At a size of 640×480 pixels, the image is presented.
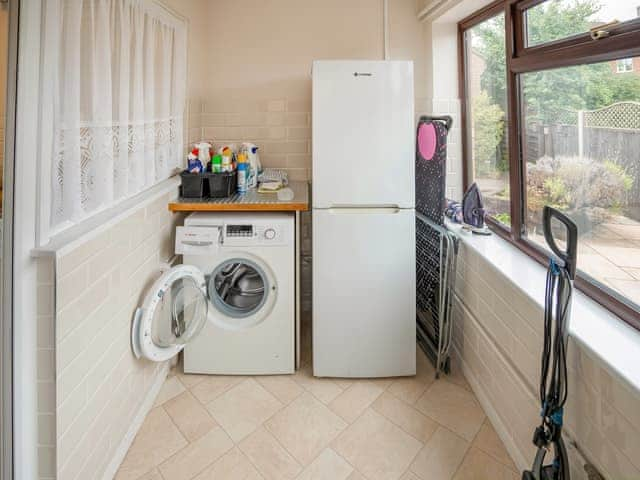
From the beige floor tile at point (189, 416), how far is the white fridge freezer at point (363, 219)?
0.63m

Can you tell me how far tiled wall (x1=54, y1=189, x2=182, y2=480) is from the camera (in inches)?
48.5

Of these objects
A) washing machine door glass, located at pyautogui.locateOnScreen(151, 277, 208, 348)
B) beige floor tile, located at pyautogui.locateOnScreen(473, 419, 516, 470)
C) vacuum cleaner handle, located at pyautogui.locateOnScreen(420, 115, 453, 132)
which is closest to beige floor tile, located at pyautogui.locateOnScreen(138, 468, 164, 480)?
washing machine door glass, located at pyautogui.locateOnScreen(151, 277, 208, 348)

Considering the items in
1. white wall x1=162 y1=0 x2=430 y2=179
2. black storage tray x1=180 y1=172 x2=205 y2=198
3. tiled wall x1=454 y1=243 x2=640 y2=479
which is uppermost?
white wall x1=162 y1=0 x2=430 y2=179

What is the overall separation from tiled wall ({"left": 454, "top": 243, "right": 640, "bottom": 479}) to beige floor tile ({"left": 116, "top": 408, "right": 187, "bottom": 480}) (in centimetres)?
146

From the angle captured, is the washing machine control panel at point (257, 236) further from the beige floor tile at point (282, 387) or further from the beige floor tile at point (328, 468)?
the beige floor tile at point (328, 468)

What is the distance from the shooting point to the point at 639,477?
975 millimetres

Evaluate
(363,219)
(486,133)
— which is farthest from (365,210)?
(486,133)

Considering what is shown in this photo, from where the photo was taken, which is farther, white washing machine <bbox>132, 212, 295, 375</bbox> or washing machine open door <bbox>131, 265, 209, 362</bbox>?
white washing machine <bbox>132, 212, 295, 375</bbox>

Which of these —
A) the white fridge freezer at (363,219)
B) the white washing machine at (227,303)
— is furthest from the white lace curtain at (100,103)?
the white fridge freezer at (363,219)

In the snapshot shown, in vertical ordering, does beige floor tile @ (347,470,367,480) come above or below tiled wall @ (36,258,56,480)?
below

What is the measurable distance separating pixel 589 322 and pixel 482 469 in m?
0.78

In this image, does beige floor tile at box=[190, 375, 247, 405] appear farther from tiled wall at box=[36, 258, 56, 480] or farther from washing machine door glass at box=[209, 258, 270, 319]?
tiled wall at box=[36, 258, 56, 480]

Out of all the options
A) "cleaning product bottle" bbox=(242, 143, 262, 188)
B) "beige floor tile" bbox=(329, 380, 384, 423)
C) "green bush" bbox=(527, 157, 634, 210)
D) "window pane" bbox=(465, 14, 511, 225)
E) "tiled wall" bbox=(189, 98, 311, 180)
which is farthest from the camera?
"tiled wall" bbox=(189, 98, 311, 180)

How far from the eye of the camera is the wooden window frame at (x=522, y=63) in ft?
4.18
